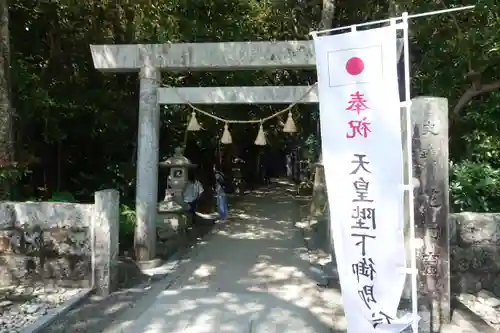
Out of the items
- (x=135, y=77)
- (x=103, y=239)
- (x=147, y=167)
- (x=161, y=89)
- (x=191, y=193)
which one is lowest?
(x=103, y=239)

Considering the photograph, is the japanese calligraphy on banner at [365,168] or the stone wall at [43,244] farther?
the stone wall at [43,244]

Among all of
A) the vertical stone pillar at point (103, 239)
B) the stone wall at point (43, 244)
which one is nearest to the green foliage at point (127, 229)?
the stone wall at point (43, 244)

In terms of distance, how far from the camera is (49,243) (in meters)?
6.55

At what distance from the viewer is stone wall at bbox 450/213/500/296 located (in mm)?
5789

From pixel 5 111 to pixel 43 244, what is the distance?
2.48 meters

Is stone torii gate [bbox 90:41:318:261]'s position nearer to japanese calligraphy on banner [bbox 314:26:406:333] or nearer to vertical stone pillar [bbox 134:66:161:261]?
vertical stone pillar [bbox 134:66:161:261]

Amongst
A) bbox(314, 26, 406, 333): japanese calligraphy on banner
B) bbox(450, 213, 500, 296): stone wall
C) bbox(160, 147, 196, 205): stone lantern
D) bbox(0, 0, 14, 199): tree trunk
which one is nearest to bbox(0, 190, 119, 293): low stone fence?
bbox(0, 0, 14, 199): tree trunk

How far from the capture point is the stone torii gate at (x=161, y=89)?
7563mm

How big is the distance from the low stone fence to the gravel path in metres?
0.14

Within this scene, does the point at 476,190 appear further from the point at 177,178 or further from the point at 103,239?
the point at 177,178

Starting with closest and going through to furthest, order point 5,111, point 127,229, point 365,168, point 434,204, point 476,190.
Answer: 1. point 365,168
2. point 434,204
3. point 476,190
4. point 5,111
5. point 127,229

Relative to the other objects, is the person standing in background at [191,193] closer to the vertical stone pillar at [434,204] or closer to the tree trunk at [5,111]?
the tree trunk at [5,111]

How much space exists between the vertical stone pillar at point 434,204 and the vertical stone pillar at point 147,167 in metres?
4.51

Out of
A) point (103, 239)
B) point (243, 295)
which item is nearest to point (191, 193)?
point (103, 239)
